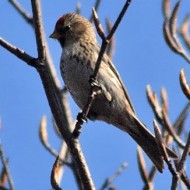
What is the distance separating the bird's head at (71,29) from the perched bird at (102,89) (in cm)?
14

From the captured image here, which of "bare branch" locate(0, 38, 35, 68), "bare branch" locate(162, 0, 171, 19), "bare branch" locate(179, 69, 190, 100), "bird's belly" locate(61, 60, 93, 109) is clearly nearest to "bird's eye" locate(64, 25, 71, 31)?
"bird's belly" locate(61, 60, 93, 109)

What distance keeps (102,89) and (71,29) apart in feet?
4.11

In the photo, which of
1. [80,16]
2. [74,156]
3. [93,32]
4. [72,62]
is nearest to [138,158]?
[74,156]

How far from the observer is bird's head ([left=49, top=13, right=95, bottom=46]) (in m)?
5.20

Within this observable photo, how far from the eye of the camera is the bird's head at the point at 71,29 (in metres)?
5.20

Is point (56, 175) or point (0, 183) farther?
point (0, 183)

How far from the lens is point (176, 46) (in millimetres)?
3674

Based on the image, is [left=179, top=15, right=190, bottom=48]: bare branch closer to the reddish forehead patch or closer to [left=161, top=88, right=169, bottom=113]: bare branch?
[left=161, top=88, right=169, bottom=113]: bare branch

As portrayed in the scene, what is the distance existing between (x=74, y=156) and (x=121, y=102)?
2.00 metres

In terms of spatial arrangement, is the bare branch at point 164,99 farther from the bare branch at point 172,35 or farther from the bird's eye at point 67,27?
the bird's eye at point 67,27

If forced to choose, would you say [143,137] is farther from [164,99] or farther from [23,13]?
[23,13]

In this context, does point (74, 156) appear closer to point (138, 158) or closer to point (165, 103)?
point (138, 158)

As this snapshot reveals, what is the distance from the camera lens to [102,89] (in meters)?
4.42

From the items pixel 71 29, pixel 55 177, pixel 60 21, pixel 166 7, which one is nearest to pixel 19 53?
pixel 55 177
